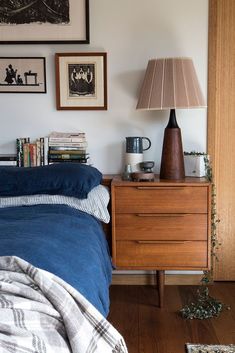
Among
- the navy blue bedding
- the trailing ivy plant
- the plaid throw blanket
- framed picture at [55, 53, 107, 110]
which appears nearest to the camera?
the plaid throw blanket

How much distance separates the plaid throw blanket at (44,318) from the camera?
89 centimetres

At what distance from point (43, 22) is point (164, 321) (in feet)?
6.40

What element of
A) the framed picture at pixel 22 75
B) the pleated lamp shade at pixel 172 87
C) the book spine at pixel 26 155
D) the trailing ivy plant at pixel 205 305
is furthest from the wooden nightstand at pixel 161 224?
the framed picture at pixel 22 75

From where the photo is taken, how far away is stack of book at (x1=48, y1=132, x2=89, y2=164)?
2.68 m

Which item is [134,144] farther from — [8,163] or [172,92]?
[8,163]

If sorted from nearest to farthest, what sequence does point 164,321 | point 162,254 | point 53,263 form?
1. point 53,263
2. point 164,321
3. point 162,254

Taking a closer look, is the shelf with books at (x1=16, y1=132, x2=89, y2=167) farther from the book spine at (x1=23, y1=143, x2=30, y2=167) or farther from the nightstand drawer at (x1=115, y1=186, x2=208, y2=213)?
the nightstand drawer at (x1=115, y1=186, x2=208, y2=213)

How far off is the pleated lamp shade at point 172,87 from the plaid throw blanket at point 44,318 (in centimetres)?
151

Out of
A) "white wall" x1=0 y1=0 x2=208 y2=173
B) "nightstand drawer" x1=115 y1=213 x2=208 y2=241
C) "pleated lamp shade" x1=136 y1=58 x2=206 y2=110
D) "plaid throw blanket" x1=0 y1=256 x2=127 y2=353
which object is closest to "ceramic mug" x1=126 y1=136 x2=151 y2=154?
"white wall" x1=0 y1=0 x2=208 y2=173

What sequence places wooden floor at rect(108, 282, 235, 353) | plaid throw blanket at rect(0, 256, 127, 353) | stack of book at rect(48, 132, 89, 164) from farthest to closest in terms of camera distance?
stack of book at rect(48, 132, 89, 164), wooden floor at rect(108, 282, 235, 353), plaid throw blanket at rect(0, 256, 127, 353)

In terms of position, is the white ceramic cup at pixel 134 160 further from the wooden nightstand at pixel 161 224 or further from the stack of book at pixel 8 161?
the stack of book at pixel 8 161

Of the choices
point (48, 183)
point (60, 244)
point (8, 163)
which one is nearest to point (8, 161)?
point (8, 163)

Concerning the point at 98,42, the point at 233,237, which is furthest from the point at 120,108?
the point at 233,237

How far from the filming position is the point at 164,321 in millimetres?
2371
